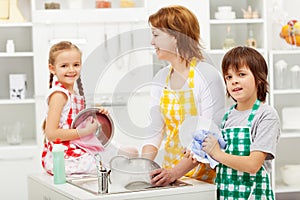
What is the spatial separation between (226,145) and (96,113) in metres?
0.43

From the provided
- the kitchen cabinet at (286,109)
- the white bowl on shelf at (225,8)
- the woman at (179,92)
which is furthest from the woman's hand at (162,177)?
the white bowl on shelf at (225,8)

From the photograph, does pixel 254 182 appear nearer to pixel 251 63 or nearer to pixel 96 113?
pixel 251 63

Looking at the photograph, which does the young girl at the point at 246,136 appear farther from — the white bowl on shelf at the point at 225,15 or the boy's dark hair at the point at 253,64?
the white bowl on shelf at the point at 225,15

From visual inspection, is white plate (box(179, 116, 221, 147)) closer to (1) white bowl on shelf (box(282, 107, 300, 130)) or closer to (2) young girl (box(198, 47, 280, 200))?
(2) young girl (box(198, 47, 280, 200))

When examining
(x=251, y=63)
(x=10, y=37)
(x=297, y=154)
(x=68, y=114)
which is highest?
(x=10, y=37)

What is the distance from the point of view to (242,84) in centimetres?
206

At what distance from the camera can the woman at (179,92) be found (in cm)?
202

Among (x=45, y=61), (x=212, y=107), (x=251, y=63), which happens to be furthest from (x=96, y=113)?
(x=45, y=61)

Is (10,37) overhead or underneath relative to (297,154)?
overhead

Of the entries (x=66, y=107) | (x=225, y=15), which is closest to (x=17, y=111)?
(x=225, y=15)

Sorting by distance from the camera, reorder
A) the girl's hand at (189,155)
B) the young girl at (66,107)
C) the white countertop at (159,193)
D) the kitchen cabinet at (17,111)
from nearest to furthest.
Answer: the white countertop at (159,193), the girl's hand at (189,155), the young girl at (66,107), the kitchen cabinet at (17,111)

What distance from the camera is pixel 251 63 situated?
2.07m

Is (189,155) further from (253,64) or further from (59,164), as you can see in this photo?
(59,164)

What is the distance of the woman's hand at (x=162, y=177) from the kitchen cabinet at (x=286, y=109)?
2416 mm
